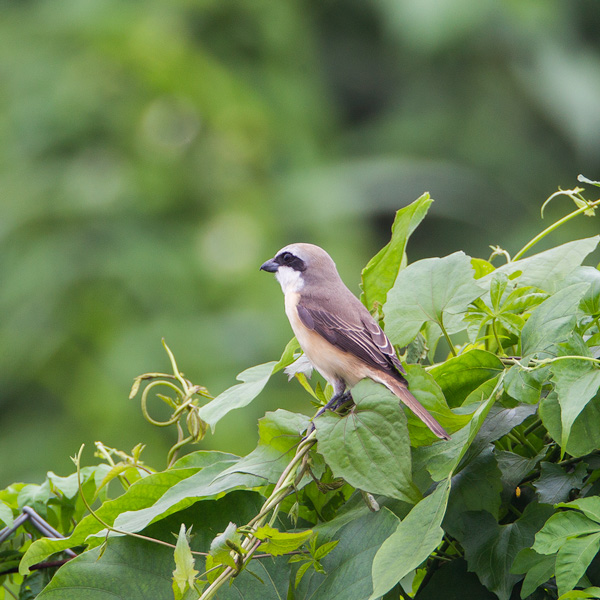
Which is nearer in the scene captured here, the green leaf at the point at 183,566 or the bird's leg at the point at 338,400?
the green leaf at the point at 183,566

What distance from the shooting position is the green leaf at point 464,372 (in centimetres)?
92

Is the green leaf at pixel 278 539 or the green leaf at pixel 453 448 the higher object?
the green leaf at pixel 453 448

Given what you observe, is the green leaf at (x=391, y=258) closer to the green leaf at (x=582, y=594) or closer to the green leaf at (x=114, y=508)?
the green leaf at (x=114, y=508)

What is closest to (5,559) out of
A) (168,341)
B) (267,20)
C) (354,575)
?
(354,575)

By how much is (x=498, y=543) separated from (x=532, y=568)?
0.06 meters

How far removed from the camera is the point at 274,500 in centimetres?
90

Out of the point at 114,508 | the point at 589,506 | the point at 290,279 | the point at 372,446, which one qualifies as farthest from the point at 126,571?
the point at 290,279

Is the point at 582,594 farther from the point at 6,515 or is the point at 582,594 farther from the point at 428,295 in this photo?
the point at 6,515

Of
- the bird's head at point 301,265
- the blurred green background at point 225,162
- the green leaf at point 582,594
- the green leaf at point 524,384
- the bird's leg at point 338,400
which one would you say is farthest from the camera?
the blurred green background at point 225,162

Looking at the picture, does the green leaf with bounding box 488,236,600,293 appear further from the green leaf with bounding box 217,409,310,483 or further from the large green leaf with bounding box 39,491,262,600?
the large green leaf with bounding box 39,491,262,600

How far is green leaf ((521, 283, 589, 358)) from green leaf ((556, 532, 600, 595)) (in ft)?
0.69

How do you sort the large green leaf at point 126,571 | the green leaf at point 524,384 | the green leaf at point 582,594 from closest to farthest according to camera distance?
the green leaf at point 582,594, the green leaf at point 524,384, the large green leaf at point 126,571

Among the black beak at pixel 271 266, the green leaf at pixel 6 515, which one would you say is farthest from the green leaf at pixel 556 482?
the black beak at pixel 271 266

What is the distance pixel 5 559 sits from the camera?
1166 mm
